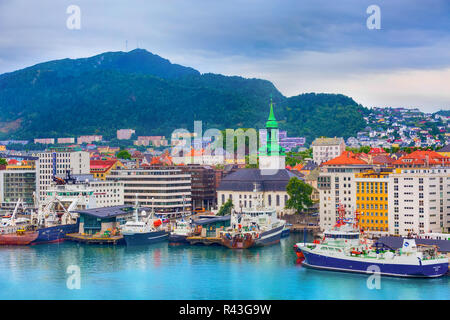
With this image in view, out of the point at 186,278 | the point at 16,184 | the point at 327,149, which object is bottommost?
the point at 186,278

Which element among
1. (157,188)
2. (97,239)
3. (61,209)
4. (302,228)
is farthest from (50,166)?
(302,228)

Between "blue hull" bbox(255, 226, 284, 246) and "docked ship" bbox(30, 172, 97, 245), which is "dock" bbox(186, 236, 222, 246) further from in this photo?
"docked ship" bbox(30, 172, 97, 245)

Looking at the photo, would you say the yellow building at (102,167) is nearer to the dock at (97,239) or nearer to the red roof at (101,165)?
the red roof at (101,165)

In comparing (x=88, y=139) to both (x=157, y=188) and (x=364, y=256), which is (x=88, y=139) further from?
(x=364, y=256)

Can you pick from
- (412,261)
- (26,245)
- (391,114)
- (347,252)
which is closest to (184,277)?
(347,252)

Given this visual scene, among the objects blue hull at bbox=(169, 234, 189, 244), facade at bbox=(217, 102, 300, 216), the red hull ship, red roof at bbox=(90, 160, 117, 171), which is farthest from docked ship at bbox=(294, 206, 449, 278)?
red roof at bbox=(90, 160, 117, 171)

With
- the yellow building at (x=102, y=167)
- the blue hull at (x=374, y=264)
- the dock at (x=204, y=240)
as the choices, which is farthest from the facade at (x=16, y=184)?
the blue hull at (x=374, y=264)
